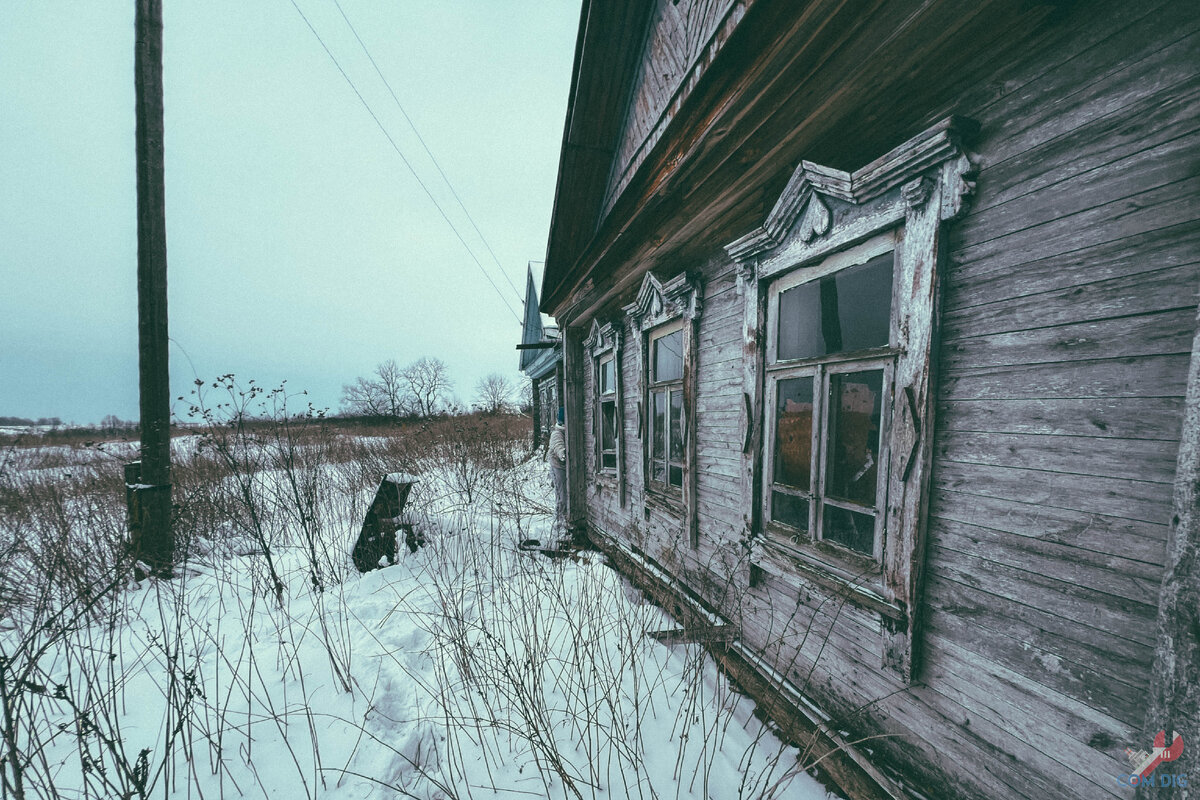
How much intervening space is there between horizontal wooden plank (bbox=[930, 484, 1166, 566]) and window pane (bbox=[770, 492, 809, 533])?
71 cm

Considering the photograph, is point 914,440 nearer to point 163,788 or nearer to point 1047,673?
point 1047,673

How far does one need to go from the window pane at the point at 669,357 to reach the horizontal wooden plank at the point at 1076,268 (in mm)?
2048

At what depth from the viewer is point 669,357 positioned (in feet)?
12.0

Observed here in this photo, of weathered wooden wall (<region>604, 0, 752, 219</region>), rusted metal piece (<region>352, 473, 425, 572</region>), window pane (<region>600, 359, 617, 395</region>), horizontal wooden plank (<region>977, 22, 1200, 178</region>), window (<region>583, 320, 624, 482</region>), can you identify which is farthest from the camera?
window pane (<region>600, 359, 617, 395</region>)

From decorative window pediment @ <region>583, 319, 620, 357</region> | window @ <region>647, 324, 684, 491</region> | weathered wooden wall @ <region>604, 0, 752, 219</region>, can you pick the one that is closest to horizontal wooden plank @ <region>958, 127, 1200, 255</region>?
window @ <region>647, 324, 684, 491</region>

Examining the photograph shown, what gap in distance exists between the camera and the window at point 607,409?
4805mm

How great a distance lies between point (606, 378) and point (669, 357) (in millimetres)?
1460

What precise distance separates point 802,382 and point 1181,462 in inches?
51.1

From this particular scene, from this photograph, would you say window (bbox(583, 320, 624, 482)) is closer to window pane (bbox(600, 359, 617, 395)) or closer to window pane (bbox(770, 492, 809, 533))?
window pane (bbox(600, 359, 617, 395))

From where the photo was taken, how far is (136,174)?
11.9ft

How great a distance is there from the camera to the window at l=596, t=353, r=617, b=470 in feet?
15.8

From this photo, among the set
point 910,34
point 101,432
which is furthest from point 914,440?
point 101,432

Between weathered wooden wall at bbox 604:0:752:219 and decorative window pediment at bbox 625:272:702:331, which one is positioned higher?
weathered wooden wall at bbox 604:0:752:219

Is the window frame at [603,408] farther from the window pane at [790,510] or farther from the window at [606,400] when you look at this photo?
the window pane at [790,510]
